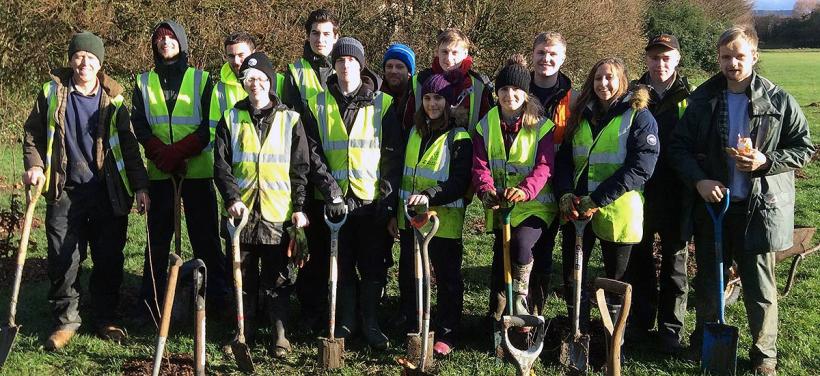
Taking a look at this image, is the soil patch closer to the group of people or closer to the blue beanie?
the group of people

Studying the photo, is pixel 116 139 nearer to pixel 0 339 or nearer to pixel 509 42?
pixel 0 339

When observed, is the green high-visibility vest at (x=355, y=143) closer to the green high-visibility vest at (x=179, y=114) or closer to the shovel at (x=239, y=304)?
the shovel at (x=239, y=304)

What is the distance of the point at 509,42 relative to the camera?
19.3 m

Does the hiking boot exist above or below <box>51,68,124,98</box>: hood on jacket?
below

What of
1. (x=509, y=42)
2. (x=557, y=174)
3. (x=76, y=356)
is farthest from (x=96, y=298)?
(x=509, y=42)

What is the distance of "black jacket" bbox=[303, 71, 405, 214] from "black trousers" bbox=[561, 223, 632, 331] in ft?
4.35

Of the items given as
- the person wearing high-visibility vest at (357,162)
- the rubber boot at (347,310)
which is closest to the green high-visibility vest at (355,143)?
the person wearing high-visibility vest at (357,162)

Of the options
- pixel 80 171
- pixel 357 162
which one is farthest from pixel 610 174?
pixel 80 171

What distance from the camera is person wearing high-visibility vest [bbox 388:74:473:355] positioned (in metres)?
5.22

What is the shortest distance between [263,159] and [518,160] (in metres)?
1.81

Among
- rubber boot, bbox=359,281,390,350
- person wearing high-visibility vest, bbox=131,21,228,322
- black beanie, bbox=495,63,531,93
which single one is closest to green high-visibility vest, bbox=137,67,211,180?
person wearing high-visibility vest, bbox=131,21,228,322

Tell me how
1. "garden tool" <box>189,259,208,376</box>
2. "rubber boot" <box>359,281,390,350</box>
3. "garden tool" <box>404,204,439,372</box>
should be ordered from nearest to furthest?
"garden tool" <box>189,259,208,376</box> < "garden tool" <box>404,204,439,372</box> < "rubber boot" <box>359,281,390,350</box>

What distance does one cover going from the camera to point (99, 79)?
5602 mm

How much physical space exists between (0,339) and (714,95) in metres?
5.22
